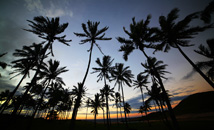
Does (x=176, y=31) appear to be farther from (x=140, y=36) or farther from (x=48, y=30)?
(x=48, y=30)

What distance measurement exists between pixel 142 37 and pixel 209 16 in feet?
22.7

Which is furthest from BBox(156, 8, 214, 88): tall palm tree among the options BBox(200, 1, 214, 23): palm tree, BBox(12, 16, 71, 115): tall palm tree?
BBox(12, 16, 71, 115): tall palm tree

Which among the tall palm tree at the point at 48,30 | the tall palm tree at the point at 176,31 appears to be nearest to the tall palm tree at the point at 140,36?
the tall palm tree at the point at 176,31

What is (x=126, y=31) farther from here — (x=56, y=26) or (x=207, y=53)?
(x=207, y=53)

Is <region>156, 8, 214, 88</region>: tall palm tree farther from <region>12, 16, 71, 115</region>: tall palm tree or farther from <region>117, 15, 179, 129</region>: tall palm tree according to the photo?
<region>12, 16, 71, 115</region>: tall palm tree

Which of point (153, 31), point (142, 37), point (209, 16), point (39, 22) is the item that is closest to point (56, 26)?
point (39, 22)

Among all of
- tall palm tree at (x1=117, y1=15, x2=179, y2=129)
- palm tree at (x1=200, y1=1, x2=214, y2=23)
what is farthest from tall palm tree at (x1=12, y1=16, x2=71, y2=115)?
palm tree at (x1=200, y1=1, x2=214, y2=23)

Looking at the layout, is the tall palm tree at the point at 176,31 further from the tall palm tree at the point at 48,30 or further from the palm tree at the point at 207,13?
the tall palm tree at the point at 48,30

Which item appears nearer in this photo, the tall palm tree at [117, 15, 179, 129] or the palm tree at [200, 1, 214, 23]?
the palm tree at [200, 1, 214, 23]

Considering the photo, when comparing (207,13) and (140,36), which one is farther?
(140,36)

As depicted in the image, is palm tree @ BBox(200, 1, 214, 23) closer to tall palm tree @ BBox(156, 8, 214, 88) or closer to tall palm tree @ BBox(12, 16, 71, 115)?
tall palm tree @ BBox(156, 8, 214, 88)

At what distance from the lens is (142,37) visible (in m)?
12.5

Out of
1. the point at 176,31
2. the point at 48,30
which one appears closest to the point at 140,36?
the point at 176,31

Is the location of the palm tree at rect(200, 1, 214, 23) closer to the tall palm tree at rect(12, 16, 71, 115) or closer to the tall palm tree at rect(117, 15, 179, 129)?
the tall palm tree at rect(117, 15, 179, 129)
